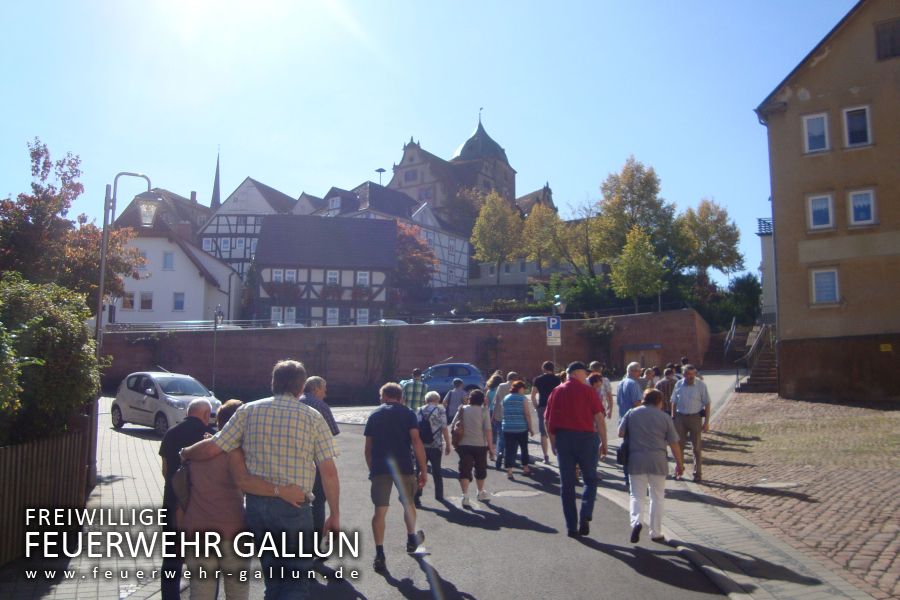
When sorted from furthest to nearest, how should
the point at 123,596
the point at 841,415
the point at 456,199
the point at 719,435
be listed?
1. the point at 456,199
2. the point at 841,415
3. the point at 719,435
4. the point at 123,596

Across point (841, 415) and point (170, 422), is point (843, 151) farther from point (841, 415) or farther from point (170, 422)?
point (170, 422)

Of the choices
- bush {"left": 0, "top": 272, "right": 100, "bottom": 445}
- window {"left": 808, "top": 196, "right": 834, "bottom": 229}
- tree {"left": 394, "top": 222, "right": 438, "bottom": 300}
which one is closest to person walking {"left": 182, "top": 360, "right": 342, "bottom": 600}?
bush {"left": 0, "top": 272, "right": 100, "bottom": 445}

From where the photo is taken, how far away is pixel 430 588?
6.77m

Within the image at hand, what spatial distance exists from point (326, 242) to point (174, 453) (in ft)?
164

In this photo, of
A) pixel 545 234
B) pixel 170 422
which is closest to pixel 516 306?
pixel 545 234

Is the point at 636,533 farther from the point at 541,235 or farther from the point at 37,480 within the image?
the point at 541,235

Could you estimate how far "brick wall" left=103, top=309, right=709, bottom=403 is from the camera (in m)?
38.7

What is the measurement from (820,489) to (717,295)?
43.7 meters

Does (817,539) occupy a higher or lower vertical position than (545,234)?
lower

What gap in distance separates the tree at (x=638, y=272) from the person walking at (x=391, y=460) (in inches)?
1545

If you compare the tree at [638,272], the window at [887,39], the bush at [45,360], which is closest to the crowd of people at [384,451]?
the bush at [45,360]

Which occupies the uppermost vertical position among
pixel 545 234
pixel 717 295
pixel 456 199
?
pixel 456 199

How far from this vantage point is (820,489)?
11055mm

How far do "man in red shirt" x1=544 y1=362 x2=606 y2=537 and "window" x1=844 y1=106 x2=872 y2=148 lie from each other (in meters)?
22.5
